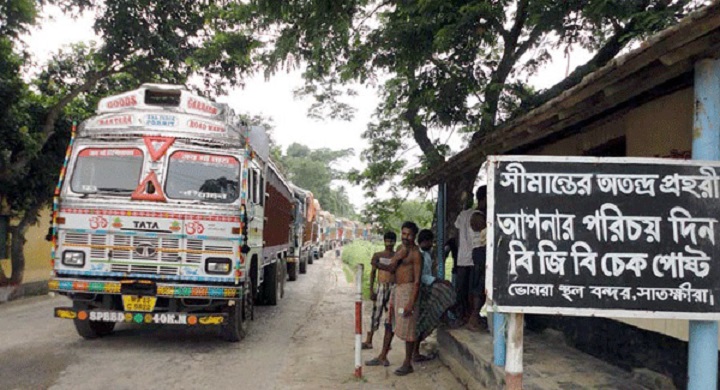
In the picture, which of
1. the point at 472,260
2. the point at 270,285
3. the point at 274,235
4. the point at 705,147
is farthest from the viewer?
the point at 270,285

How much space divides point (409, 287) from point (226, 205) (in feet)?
8.81

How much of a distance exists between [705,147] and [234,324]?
6235mm

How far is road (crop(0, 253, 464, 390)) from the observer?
5984 millimetres

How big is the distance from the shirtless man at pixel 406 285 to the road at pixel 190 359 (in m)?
0.60

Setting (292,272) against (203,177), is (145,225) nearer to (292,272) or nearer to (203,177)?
(203,177)

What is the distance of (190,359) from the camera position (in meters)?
7.08

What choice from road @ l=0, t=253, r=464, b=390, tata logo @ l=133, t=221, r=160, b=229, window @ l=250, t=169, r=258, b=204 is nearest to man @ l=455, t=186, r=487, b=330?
road @ l=0, t=253, r=464, b=390

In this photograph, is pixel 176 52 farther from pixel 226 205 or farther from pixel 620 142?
pixel 620 142

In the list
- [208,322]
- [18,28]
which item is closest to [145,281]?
[208,322]

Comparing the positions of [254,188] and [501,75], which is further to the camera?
[501,75]

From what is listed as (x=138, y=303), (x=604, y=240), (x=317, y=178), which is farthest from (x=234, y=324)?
(x=317, y=178)

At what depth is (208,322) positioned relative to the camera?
7176 mm

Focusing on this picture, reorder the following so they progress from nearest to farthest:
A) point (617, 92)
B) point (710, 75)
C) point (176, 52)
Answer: point (710, 75) < point (617, 92) < point (176, 52)

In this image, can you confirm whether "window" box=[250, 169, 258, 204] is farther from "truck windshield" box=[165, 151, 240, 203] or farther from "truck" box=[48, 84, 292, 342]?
"truck windshield" box=[165, 151, 240, 203]
